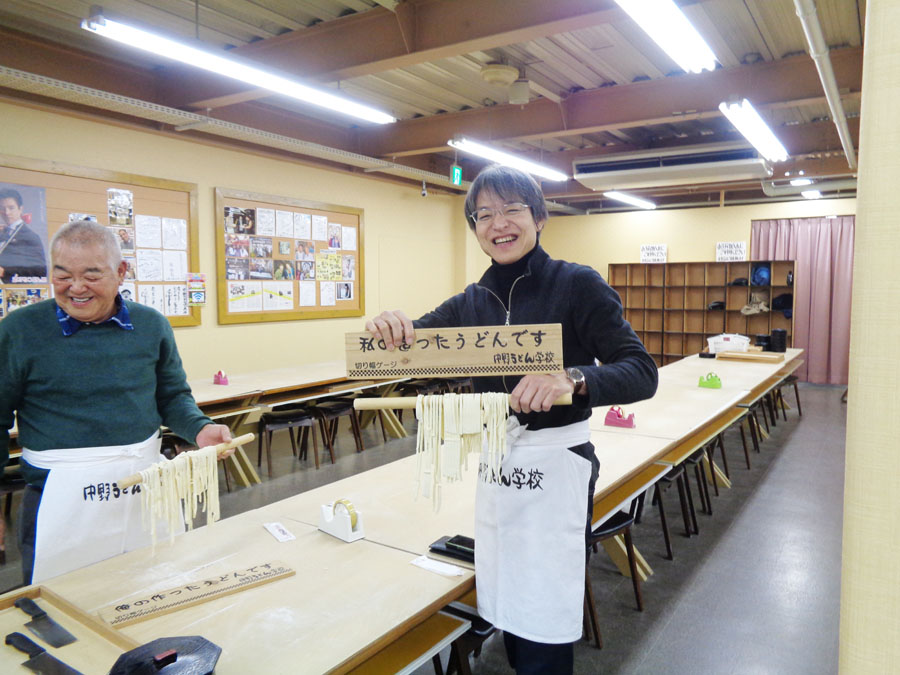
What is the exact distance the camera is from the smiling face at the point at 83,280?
1.83 m

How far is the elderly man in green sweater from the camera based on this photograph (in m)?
1.84

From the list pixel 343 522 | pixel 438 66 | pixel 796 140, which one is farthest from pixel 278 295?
pixel 796 140

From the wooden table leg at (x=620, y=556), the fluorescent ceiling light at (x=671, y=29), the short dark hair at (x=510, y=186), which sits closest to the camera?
the short dark hair at (x=510, y=186)

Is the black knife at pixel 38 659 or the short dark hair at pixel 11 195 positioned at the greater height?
the short dark hair at pixel 11 195

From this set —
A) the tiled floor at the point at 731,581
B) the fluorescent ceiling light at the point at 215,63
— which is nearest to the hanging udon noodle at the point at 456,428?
the tiled floor at the point at 731,581

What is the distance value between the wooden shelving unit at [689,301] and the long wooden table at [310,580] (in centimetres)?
907

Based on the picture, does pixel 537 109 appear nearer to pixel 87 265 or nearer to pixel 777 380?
pixel 777 380

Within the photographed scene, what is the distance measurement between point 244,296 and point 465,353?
589 centimetres

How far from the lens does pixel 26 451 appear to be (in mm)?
1902

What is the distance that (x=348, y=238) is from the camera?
8094 millimetres

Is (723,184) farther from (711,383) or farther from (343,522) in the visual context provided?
(343,522)

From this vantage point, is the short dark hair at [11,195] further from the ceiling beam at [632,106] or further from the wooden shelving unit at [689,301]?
the wooden shelving unit at [689,301]

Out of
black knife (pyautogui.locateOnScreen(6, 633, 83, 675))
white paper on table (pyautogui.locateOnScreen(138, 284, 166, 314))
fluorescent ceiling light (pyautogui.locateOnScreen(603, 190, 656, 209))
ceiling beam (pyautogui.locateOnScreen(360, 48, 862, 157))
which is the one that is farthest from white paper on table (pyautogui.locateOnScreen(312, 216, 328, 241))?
black knife (pyautogui.locateOnScreen(6, 633, 83, 675))

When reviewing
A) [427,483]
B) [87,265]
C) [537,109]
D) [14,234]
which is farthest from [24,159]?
[427,483]
